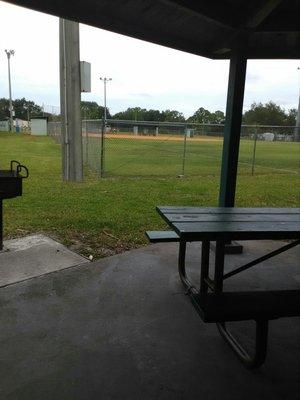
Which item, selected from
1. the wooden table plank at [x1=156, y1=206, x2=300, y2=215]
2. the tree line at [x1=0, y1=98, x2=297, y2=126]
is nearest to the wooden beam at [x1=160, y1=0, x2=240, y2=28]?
the wooden table plank at [x1=156, y1=206, x2=300, y2=215]

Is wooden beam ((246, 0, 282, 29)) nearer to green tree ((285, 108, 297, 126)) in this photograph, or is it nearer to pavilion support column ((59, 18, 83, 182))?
pavilion support column ((59, 18, 83, 182))

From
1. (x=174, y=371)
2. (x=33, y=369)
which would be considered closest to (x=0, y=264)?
(x=33, y=369)

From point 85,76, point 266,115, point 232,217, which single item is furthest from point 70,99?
point 266,115

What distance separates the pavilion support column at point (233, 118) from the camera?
15.4 ft

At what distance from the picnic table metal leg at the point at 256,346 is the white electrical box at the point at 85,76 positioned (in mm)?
8844

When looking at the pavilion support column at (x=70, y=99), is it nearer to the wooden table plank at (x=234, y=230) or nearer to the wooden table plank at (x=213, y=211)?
the wooden table plank at (x=213, y=211)

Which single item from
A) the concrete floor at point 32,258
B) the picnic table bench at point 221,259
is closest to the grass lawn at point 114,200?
the concrete floor at point 32,258

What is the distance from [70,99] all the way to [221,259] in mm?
8405

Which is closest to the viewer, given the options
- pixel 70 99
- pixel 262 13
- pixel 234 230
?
pixel 234 230

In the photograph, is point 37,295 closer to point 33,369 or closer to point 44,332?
point 44,332

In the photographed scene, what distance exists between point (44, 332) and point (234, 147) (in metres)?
2.94

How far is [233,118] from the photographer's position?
15.7ft

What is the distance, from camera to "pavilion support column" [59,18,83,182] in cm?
1052

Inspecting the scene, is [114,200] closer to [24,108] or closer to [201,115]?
Result: [201,115]
